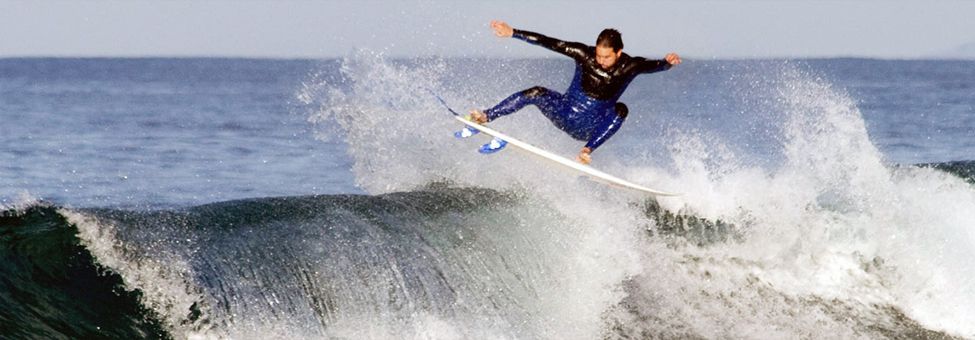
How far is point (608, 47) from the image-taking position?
31.5ft

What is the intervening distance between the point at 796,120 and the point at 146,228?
7653 millimetres

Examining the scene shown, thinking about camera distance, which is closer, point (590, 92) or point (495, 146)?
point (590, 92)

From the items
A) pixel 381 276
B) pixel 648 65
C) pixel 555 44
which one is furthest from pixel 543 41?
pixel 381 276

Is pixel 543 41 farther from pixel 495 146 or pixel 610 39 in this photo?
pixel 495 146

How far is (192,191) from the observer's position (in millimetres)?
16734

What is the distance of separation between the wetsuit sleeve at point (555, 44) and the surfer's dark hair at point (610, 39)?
0.20 meters

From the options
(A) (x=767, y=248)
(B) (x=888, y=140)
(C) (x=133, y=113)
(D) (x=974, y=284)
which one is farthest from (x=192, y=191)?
(C) (x=133, y=113)

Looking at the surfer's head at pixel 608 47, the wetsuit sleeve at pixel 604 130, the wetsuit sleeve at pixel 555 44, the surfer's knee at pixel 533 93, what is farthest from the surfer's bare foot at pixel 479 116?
the surfer's head at pixel 608 47

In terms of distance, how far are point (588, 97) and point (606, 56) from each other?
43 centimetres

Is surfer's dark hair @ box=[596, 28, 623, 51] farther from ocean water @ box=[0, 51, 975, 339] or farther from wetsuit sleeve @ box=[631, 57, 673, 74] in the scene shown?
ocean water @ box=[0, 51, 975, 339]

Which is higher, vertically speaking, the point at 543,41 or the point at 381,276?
the point at 543,41

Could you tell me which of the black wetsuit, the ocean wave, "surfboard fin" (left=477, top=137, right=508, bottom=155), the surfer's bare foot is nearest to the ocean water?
the ocean wave

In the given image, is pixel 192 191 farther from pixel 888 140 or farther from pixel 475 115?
pixel 888 140

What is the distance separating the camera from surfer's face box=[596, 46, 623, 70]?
962 cm
